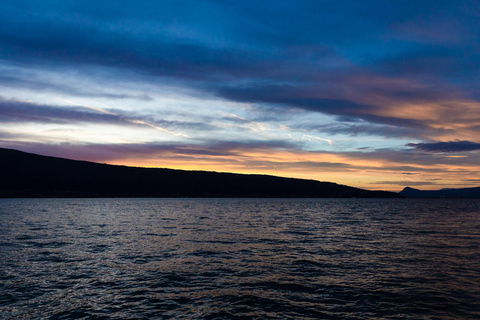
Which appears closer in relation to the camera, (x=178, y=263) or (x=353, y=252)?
(x=178, y=263)

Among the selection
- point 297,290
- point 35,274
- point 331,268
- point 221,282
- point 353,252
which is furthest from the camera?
point 353,252

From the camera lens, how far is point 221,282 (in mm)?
21609

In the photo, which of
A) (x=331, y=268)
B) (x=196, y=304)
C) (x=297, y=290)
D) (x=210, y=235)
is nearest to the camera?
(x=196, y=304)

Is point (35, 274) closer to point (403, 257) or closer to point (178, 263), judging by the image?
point (178, 263)

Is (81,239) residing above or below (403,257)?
below

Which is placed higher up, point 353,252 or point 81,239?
point 353,252

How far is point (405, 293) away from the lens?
19562 mm

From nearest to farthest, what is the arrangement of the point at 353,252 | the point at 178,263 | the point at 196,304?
the point at 196,304 < the point at 178,263 < the point at 353,252

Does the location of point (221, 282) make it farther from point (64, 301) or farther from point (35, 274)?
point (35, 274)

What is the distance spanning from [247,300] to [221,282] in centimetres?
390

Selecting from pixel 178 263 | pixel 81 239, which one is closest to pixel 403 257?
pixel 178 263

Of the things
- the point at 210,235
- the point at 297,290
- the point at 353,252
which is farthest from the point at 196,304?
the point at 210,235

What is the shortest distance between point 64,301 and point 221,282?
30.5ft

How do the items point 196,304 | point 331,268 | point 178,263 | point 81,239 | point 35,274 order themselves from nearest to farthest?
point 196,304 < point 35,274 < point 331,268 < point 178,263 < point 81,239
